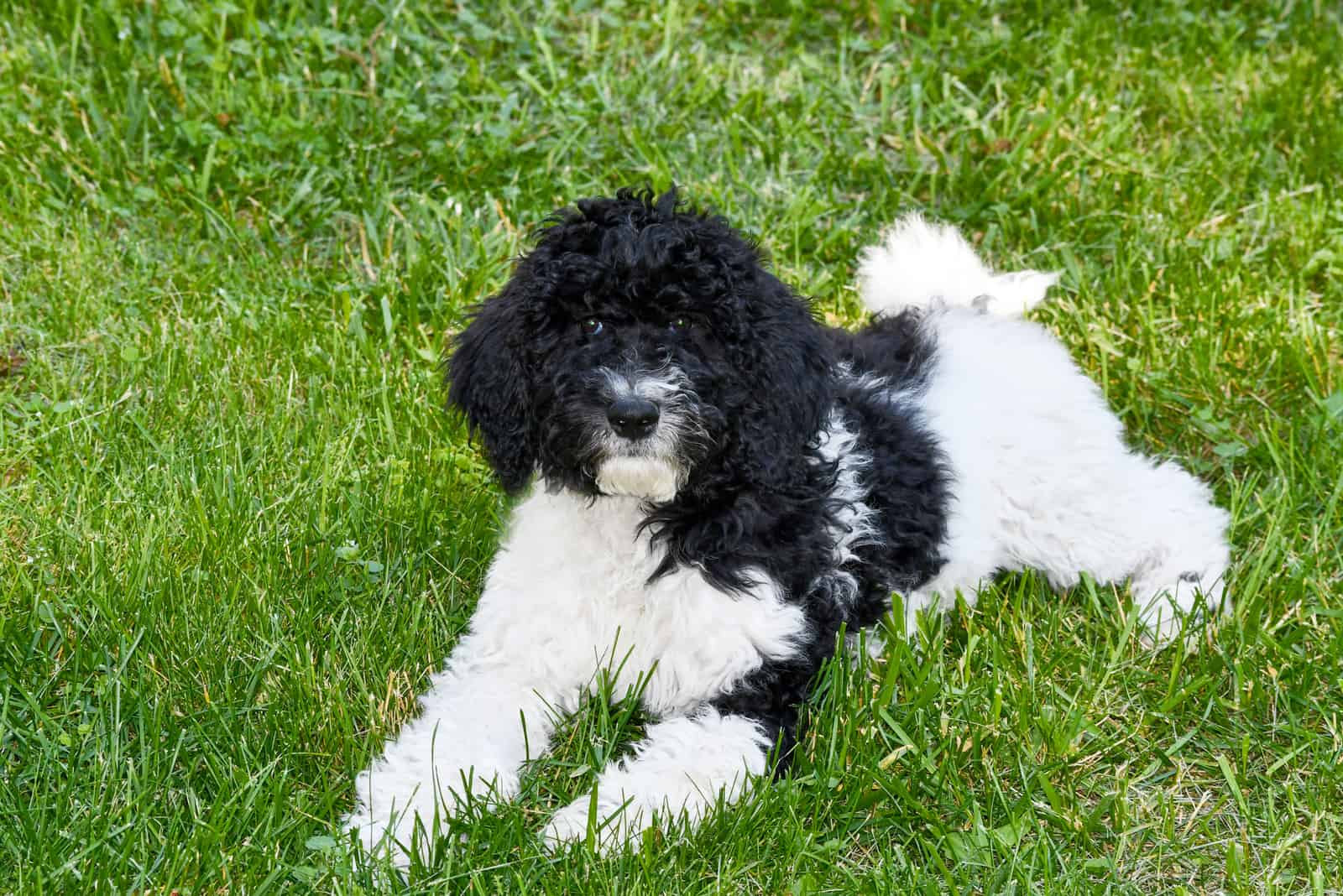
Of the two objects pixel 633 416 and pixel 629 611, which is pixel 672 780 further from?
pixel 633 416

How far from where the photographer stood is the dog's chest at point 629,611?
316 centimetres

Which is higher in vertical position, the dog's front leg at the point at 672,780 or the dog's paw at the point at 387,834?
the dog's front leg at the point at 672,780

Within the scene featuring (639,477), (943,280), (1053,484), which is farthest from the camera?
(943,280)

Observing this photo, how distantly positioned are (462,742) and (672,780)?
0.48 meters

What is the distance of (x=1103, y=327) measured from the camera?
4.79 metres

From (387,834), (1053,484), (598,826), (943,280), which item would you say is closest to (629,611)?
(598,826)

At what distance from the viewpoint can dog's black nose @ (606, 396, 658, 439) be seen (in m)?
Result: 2.84

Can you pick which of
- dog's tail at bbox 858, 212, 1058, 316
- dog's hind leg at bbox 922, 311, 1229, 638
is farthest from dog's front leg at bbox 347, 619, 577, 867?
dog's tail at bbox 858, 212, 1058, 316

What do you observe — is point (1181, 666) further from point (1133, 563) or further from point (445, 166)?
point (445, 166)

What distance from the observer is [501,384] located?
3.14 meters

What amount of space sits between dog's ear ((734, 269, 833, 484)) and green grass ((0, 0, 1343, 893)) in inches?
23.1

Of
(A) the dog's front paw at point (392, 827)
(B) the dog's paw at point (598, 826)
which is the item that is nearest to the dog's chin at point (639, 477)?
(B) the dog's paw at point (598, 826)

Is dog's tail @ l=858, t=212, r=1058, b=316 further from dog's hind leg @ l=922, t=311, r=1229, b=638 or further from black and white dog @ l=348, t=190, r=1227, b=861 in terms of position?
black and white dog @ l=348, t=190, r=1227, b=861

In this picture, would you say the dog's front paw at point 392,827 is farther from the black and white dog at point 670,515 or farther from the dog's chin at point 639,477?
the dog's chin at point 639,477
